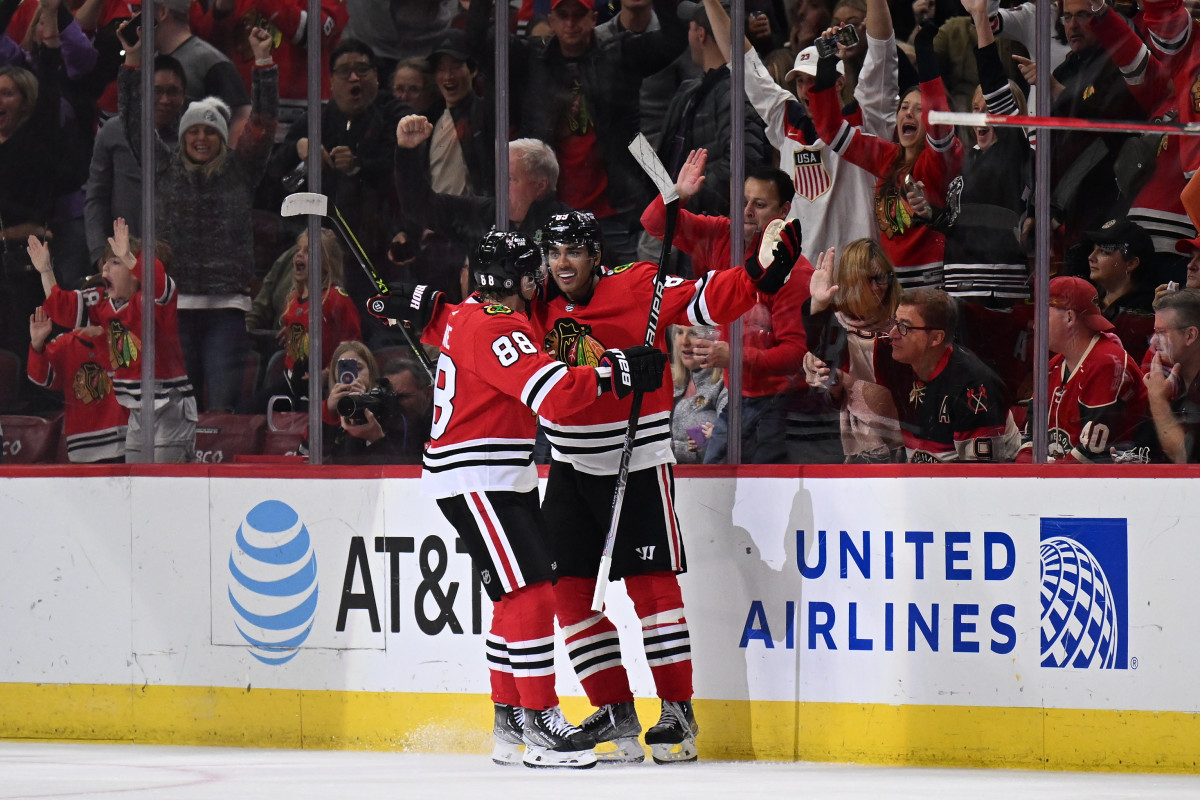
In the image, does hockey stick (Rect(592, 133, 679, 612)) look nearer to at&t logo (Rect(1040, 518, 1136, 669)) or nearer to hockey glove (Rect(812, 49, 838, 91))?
hockey glove (Rect(812, 49, 838, 91))

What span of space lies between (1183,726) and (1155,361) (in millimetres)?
973

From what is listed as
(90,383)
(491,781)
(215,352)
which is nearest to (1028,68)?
(491,781)

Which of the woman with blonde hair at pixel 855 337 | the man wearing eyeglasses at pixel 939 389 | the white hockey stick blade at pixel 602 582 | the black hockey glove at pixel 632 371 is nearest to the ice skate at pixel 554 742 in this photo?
the white hockey stick blade at pixel 602 582

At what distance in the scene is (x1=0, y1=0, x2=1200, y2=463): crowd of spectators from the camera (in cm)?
442

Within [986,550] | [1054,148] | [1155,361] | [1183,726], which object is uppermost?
[1054,148]

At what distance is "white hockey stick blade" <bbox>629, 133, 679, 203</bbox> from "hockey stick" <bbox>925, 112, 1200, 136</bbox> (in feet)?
2.71

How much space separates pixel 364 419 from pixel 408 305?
69 centimetres

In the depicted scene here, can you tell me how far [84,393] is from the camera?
550 cm

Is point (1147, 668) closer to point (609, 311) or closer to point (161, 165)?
point (609, 311)

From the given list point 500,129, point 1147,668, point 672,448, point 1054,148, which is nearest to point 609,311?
point 672,448

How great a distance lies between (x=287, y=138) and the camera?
17.5ft

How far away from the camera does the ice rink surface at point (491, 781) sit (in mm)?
3684

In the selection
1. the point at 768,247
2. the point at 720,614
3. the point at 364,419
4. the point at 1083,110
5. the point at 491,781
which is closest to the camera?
the point at 491,781

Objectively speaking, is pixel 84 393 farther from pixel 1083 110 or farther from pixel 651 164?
pixel 1083 110
